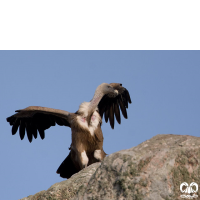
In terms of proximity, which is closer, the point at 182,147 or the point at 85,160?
the point at 182,147

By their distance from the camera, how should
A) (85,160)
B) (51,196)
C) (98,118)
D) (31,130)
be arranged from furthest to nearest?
(31,130) → (98,118) → (85,160) → (51,196)

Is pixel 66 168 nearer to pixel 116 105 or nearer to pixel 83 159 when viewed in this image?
pixel 83 159

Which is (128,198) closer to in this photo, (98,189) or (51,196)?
(98,189)

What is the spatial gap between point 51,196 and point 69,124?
3928 mm

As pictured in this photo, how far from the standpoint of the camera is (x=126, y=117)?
10734 millimetres

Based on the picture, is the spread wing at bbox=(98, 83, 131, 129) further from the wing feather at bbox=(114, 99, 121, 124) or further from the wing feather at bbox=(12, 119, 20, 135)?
the wing feather at bbox=(12, 119, 20, 135)

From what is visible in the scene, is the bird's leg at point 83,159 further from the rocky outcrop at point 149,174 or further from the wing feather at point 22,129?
the rocky outcrop at point 149,174

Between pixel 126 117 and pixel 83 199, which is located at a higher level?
pixel 126 117

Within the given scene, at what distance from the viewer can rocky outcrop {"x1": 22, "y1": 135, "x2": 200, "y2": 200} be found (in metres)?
4.12

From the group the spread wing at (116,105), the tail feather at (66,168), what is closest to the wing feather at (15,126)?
the tail feather at (66,168)

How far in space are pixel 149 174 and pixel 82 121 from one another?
4.64 metres

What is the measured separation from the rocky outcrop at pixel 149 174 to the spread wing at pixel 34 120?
4930 mm

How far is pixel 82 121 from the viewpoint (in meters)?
8.73

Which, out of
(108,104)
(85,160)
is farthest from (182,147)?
(108,104)
